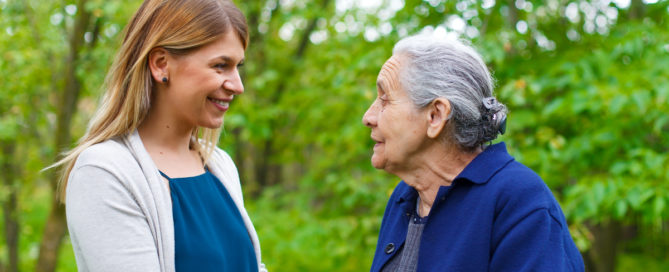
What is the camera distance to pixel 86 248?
1475 millimetres

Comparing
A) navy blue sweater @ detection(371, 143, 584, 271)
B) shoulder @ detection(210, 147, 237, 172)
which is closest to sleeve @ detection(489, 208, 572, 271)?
navy blue sweater @ detection(371, 143, 584, 271)

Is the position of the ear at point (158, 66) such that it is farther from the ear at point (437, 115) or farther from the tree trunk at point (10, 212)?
the tree trunk at point (10, 212)

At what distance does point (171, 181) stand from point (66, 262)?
321 inches

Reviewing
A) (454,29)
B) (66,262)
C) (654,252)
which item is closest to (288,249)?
(454,29)

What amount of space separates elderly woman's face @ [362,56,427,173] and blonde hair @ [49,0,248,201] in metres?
0.53

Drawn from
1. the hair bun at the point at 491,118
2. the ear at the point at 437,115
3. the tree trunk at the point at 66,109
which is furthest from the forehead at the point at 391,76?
the tree trunk at the point at 66,109

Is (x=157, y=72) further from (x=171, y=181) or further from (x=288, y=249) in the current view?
(x=288, y=249)

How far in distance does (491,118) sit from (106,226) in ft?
3.77

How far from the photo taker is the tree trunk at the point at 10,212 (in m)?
5.63

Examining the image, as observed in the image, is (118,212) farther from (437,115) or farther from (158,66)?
(437,115)

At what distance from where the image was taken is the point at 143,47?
5.62 ft

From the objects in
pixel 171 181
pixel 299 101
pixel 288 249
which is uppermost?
pixel 171 181

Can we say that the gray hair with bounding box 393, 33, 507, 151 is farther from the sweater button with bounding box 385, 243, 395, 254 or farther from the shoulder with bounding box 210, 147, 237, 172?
the shoulder with bounding box 210, 147, 237, 172

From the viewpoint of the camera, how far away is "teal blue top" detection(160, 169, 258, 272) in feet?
5.45
